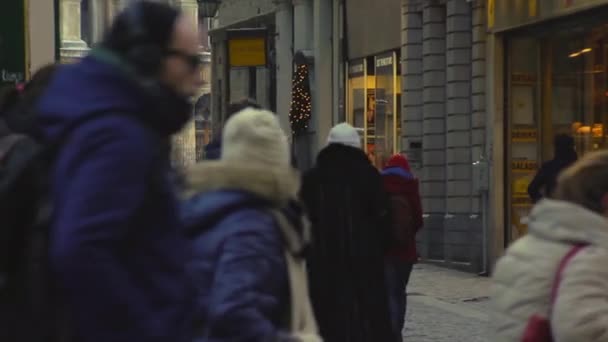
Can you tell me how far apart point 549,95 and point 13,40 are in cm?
1133

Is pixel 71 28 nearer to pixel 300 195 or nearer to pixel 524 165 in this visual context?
pixel 524 165

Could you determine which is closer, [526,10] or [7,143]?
[7,143]

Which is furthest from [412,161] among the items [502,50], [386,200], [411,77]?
[386,200]

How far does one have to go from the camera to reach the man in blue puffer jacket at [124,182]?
3.27m

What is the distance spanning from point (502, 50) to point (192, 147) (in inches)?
2051

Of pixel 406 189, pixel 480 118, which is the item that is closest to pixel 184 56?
pixel 406 189

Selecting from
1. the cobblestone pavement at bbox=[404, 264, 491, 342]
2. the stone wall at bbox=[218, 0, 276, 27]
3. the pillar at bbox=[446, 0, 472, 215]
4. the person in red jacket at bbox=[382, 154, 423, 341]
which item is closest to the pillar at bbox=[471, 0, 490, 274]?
the pillar at bbox=[446, 0, 472, 215]

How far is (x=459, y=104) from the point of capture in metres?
23.8

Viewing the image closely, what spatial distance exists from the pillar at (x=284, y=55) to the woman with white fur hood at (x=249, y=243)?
30596 millimetres

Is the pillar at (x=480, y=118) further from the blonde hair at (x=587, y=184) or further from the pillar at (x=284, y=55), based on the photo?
the blonde hair at (x=587, y=184)

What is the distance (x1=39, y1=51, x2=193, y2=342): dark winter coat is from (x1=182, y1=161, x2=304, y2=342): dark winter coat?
3.62 ft

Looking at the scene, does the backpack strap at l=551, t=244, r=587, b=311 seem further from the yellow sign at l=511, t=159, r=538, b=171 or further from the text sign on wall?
the yellow sign at l=511, t=159, r=538, b=171

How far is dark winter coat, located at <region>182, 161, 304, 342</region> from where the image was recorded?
15.4 feet

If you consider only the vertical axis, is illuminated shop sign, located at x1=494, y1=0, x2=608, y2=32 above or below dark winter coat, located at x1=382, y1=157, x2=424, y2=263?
above
